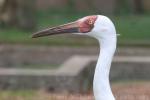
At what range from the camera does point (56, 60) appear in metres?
19.6

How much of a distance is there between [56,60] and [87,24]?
11933mm

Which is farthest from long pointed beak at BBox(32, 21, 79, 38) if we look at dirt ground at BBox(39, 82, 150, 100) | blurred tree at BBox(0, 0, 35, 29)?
blurred tree at BBox(0, 0, 35, 29)

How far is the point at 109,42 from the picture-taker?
750cm

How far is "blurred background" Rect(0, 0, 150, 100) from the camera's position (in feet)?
44.7

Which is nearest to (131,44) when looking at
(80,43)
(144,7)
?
(80,43)

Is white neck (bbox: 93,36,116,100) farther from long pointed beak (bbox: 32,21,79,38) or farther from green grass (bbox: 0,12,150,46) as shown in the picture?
green grass (bbox: 0,12,150,46)

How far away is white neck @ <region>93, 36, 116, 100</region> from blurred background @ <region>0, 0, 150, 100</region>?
3.71 metres

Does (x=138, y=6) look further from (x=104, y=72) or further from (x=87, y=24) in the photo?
(x=104, y=72)

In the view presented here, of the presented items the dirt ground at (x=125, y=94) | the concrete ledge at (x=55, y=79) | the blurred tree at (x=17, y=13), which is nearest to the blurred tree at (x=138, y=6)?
the blurred tree at (x=17, y=13)

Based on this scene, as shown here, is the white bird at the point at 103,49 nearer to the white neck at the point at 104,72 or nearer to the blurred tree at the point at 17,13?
the white neck at the point at 104,72

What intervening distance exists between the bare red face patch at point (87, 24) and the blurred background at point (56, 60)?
359 centimetres

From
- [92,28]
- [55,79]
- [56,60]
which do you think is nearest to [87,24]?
[92,28]

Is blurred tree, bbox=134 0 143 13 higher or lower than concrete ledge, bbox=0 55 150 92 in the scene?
lower

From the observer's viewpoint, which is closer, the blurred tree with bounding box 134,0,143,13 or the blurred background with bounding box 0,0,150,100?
the blurred background with bounding box 0,0,150,100
